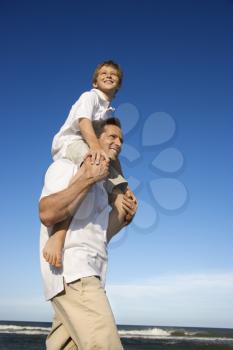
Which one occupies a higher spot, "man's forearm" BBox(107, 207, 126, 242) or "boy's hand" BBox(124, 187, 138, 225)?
"boy's hand" BBox(124, 187, 138, 225)

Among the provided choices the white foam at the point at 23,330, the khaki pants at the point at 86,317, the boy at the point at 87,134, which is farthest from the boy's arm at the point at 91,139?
the white foam at the point at 23,330

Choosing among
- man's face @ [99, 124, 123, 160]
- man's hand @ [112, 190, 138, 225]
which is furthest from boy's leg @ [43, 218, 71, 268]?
man's face @ [99, 124, 123, 160]

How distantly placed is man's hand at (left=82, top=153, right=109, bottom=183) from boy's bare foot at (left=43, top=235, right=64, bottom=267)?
43 centimetres

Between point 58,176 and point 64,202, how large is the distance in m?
0.29

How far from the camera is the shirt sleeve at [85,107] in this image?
120 inches

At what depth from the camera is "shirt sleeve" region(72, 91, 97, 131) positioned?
10.0 feet

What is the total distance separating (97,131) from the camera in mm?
3236

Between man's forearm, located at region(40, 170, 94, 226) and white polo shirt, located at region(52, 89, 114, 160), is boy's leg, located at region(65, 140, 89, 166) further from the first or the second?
man's forearm, located at region(40, 170, 94, 226)

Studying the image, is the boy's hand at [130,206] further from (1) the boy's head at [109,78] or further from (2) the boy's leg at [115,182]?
(1) the boy's head at [109,78]

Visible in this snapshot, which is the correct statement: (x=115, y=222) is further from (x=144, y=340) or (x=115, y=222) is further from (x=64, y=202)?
(x=144, y=340)

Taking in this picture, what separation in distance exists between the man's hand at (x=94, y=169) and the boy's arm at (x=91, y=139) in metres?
0.03

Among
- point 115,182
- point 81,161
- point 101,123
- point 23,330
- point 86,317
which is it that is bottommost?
point 23,330

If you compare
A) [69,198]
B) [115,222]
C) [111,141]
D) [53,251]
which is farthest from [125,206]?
[53,251]

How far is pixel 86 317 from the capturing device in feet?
7.84
